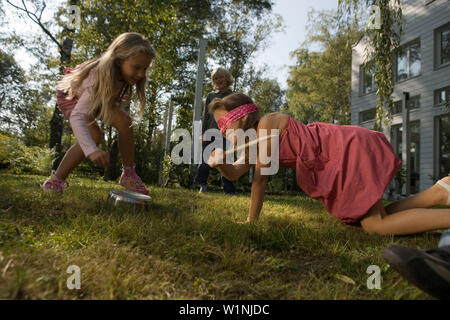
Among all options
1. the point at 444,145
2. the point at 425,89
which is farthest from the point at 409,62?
the point at 444,145

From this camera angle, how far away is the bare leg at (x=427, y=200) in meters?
2.11

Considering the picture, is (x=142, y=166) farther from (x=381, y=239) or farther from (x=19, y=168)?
(x=381, y=239)

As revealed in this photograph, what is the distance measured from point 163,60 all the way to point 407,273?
19.4 feet

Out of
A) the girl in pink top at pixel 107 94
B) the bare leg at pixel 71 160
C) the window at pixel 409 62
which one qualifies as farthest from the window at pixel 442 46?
the bare leg at pixel 71 160

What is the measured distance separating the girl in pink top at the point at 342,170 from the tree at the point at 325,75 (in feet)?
66.1

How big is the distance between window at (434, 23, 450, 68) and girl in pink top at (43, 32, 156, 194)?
10.9 meters

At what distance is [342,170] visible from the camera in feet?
6.84

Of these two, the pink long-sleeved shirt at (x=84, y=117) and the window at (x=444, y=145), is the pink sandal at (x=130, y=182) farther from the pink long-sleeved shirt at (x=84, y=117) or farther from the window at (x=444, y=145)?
the window at (x=444, y=145)

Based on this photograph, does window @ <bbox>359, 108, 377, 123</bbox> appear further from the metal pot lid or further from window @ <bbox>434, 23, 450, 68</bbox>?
the metal pot lid

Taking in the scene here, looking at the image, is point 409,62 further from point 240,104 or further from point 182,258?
point 182,258

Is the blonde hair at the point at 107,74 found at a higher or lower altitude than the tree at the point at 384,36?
lower

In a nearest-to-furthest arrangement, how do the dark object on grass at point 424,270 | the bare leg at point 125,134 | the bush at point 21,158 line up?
the dark object on grass at point 424,270 < the bare leg at point 125,134 < the bush at point 21,158

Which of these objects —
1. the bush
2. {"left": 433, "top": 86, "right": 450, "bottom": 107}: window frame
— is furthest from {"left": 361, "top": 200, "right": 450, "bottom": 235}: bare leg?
{"left": 433, "top": 86, "right": 450, "bottom": 107}: window frame

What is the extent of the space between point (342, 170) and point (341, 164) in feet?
0.14
